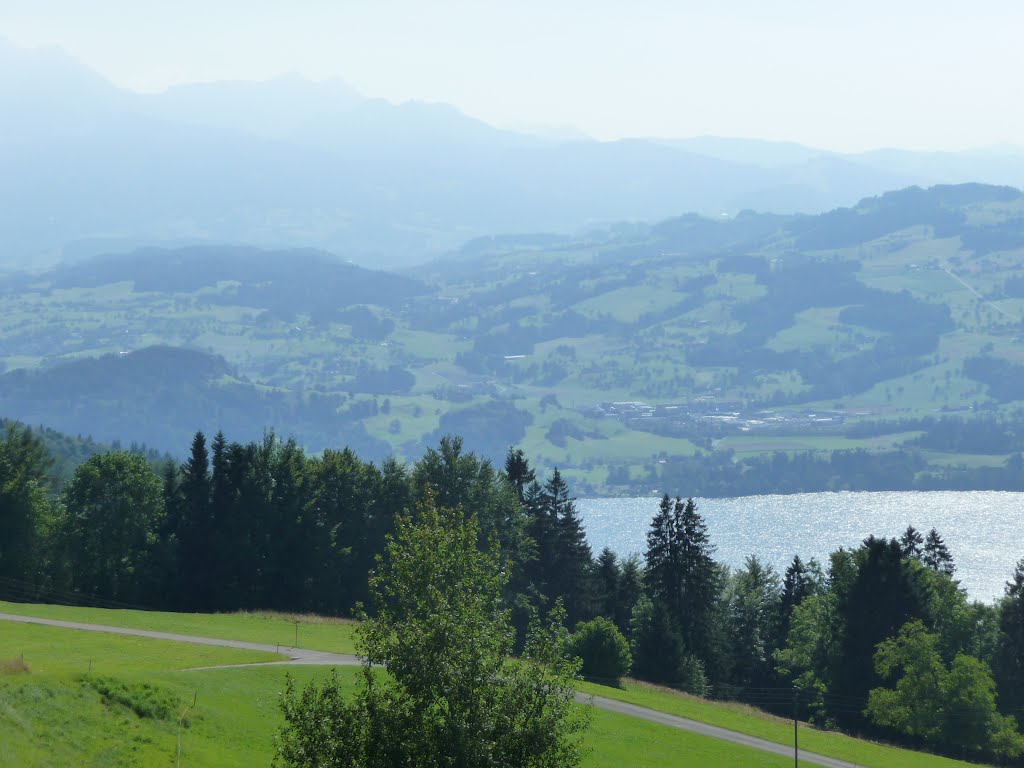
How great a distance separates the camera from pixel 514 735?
29297mm

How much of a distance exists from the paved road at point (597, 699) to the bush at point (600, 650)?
820 cm

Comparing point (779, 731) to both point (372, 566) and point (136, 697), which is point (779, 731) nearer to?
point (136, 697)

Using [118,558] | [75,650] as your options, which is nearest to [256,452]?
[118,558]

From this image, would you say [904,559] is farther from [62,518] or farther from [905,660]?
[62,518]

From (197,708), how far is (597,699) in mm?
24175

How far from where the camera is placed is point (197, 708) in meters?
41.6

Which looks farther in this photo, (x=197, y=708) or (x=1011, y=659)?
(x=1011, y=659)

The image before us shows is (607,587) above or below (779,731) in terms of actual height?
above

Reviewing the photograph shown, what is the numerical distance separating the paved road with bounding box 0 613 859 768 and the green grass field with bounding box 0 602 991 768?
1014 mm

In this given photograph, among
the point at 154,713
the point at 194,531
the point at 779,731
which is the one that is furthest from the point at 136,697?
the point at 194,531

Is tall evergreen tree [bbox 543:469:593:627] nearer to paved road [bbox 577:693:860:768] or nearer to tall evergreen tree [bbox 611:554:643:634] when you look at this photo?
tall evergreen tree [bbox 611:554:643:634]

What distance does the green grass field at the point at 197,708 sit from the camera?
35125mm

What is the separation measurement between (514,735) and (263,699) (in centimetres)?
1956

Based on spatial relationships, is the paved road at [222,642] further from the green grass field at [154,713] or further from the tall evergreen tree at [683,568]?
the tall evergreen tree at [683,568]
